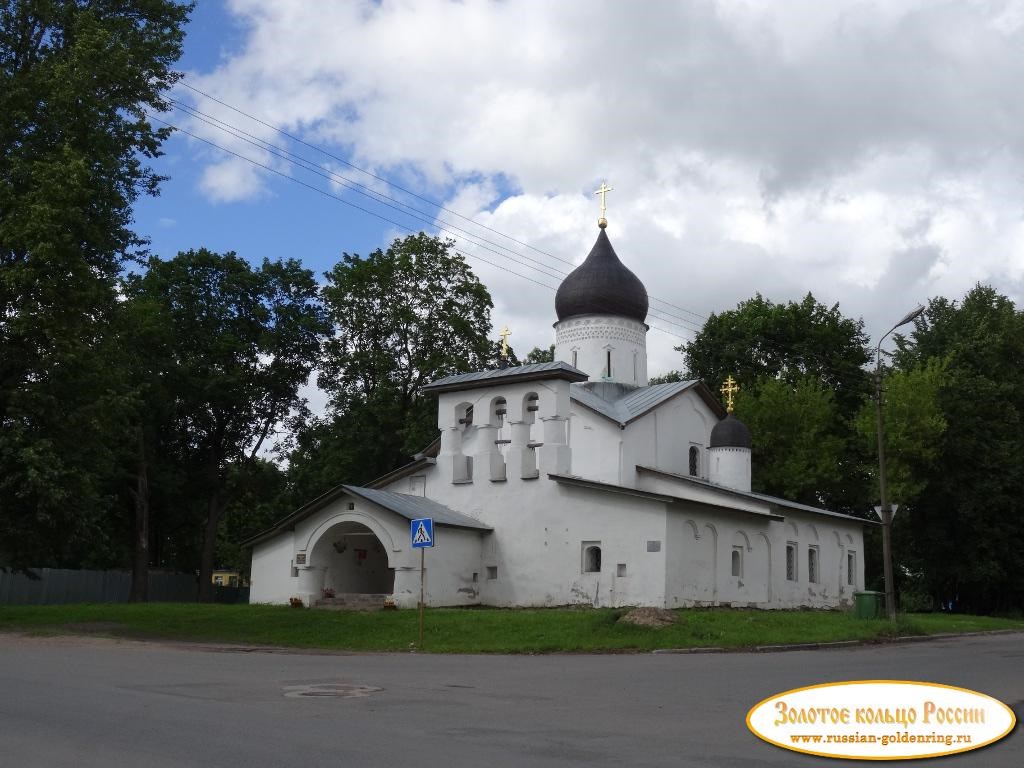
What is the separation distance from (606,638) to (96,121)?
16377 millimetres

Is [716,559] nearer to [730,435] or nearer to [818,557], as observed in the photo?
[730,435]

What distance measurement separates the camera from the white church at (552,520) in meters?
28.4

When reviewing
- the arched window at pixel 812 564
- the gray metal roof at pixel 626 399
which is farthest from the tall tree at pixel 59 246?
the arched window at pixel 812 564

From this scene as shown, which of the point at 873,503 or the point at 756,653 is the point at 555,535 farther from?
the point at 873,503

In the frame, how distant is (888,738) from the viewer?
24.9ft

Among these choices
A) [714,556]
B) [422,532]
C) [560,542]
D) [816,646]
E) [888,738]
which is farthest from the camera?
[714,556]

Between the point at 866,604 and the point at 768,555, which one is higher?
the point at 768,555

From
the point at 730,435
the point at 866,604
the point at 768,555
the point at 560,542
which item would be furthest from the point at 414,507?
the point at 730,435

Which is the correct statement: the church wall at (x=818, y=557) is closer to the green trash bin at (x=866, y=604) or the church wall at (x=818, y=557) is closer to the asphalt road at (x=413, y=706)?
the green trash bin at (x=866, y=604)

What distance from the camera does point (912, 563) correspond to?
46.7 meters

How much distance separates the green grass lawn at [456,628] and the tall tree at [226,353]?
17.7 m

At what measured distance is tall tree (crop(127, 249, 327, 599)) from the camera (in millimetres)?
43062

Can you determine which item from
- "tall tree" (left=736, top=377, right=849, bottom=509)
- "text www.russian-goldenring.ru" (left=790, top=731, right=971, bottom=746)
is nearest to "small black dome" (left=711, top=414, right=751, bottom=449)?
"tall tree" (left=736, top=377, right=849, bottom=509)

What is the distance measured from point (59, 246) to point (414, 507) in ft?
41.5
